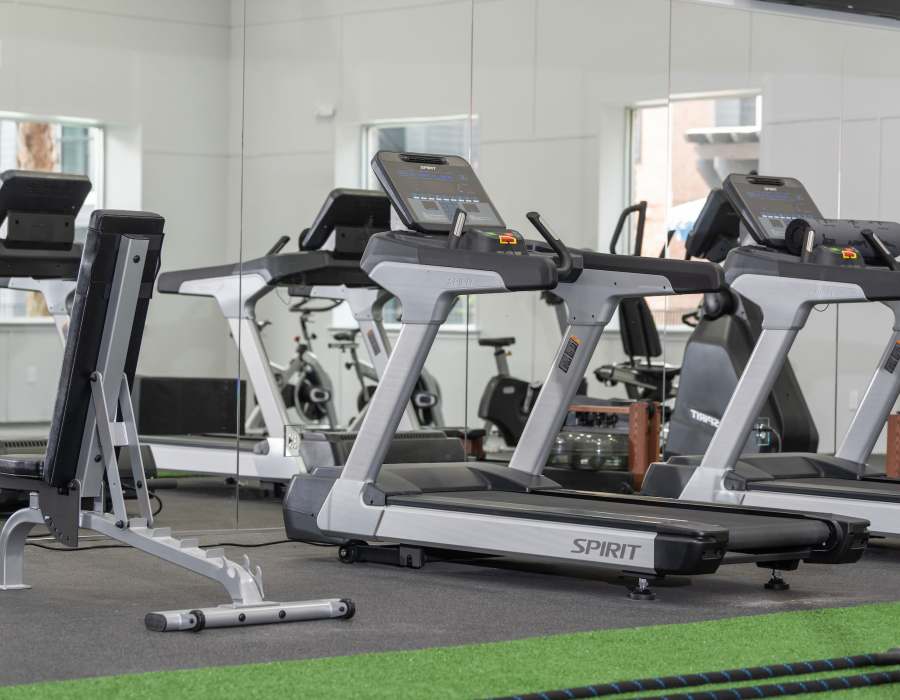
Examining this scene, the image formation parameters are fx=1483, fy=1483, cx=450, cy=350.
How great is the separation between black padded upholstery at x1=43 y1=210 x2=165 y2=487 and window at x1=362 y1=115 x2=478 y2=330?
9.82 ft

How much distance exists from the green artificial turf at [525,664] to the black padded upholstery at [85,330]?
2.54ft

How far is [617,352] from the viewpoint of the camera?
8.88 m

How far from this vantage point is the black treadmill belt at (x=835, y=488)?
5703 millimetres

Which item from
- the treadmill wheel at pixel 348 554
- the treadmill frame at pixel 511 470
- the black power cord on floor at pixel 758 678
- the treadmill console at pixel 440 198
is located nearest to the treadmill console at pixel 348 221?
the treadmill console at pixel 440 198

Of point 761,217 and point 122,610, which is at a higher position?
point 761,217

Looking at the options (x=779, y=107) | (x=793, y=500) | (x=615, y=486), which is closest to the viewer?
(x=793, y=500)

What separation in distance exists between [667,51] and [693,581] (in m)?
4.39

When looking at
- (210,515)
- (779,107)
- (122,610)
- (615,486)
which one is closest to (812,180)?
(779,107)

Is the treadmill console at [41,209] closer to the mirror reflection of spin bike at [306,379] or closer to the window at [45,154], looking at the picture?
the window at [45,154]

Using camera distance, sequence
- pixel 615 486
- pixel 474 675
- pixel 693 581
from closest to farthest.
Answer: pixel 474 675
pixel 693 581
pixel 615 486

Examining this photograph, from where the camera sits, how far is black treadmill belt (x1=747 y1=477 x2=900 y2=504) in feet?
18.7

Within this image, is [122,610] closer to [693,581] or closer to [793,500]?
[693,581]

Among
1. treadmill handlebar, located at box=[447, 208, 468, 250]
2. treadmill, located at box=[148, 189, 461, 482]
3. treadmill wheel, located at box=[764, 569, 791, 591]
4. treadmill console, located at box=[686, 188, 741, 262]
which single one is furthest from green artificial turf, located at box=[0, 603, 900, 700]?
treadmill console, located at box=[686, 188, 741, 262]

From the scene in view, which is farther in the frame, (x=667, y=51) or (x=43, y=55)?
(x=667, y=51)
